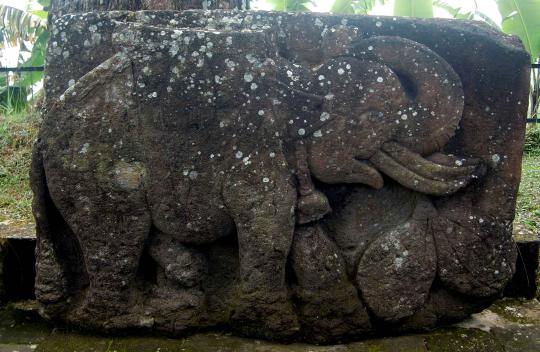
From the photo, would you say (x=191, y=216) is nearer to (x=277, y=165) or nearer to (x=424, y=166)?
(x=277, y=165)

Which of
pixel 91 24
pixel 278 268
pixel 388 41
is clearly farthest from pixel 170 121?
pixel 388 41

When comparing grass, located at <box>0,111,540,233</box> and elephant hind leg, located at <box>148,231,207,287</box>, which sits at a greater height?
elephant hind leg, located at <box>148,231,207,287</box>

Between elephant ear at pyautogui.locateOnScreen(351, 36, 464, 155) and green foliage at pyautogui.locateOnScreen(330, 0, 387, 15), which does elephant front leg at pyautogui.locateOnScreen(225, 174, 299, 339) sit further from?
green foliage at pyautogui.locateOnScreen(330, 0, 387, 15)

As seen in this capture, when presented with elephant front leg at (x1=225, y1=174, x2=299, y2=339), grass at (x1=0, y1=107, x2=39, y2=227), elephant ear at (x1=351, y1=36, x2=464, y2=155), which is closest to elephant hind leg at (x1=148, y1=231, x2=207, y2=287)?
elephant front leg at (x1=225, y1=174, x2=299, y2=339)

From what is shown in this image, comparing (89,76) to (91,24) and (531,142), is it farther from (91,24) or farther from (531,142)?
(531,142)

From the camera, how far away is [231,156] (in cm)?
282

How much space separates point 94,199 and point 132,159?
0.93ft

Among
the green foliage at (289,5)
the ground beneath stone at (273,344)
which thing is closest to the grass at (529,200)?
the ground beneath stone at (273,344)

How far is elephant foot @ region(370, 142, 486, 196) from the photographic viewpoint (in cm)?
289

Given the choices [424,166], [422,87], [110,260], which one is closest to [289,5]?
[422,87]

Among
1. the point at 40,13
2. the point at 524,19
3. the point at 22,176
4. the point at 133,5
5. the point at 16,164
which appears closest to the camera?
the point at 133,5

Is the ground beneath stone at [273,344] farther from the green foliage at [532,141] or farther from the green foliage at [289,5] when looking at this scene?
the green foliage at [289,5]

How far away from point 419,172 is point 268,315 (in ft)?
3.51

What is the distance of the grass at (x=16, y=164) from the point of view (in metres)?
4.42
